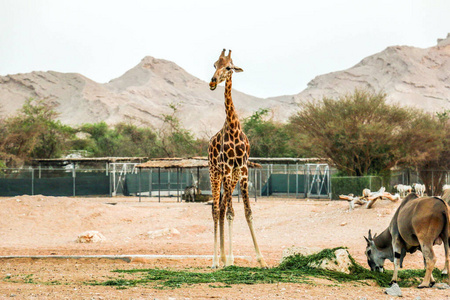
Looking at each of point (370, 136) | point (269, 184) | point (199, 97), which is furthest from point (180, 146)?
point (199, 97)

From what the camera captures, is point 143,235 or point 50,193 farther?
point 50,193

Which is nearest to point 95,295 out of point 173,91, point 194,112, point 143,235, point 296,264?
point 296,264

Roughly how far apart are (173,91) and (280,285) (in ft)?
432

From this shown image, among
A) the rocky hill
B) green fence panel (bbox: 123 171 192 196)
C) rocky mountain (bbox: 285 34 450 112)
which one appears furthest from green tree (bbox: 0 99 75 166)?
rocky mountain (bbox: 285 34 450 112)

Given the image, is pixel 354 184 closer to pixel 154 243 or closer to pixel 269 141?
pixel 154 243

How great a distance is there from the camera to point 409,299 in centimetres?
807

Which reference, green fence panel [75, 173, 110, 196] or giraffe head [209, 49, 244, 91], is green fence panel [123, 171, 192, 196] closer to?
green fence panel [75, 173, 110, 196]

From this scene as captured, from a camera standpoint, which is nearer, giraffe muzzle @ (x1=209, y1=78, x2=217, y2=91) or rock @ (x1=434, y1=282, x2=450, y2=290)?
rock @ (x1=434, y1=282, x2=450, y2=290)

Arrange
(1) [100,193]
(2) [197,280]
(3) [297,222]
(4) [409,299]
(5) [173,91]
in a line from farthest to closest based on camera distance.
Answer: (5) [173,91] < (1) [100,193] < (3) [297,222] < (2) [197,280] < (4) [409,299]

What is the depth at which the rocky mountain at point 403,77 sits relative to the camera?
356ft

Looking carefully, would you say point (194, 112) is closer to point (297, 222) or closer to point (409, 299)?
point (297, 222)

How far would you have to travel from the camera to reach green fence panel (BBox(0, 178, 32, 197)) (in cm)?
3728

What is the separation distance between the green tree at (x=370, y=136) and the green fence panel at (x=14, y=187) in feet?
61.9

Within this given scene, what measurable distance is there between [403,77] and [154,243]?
344 ft
